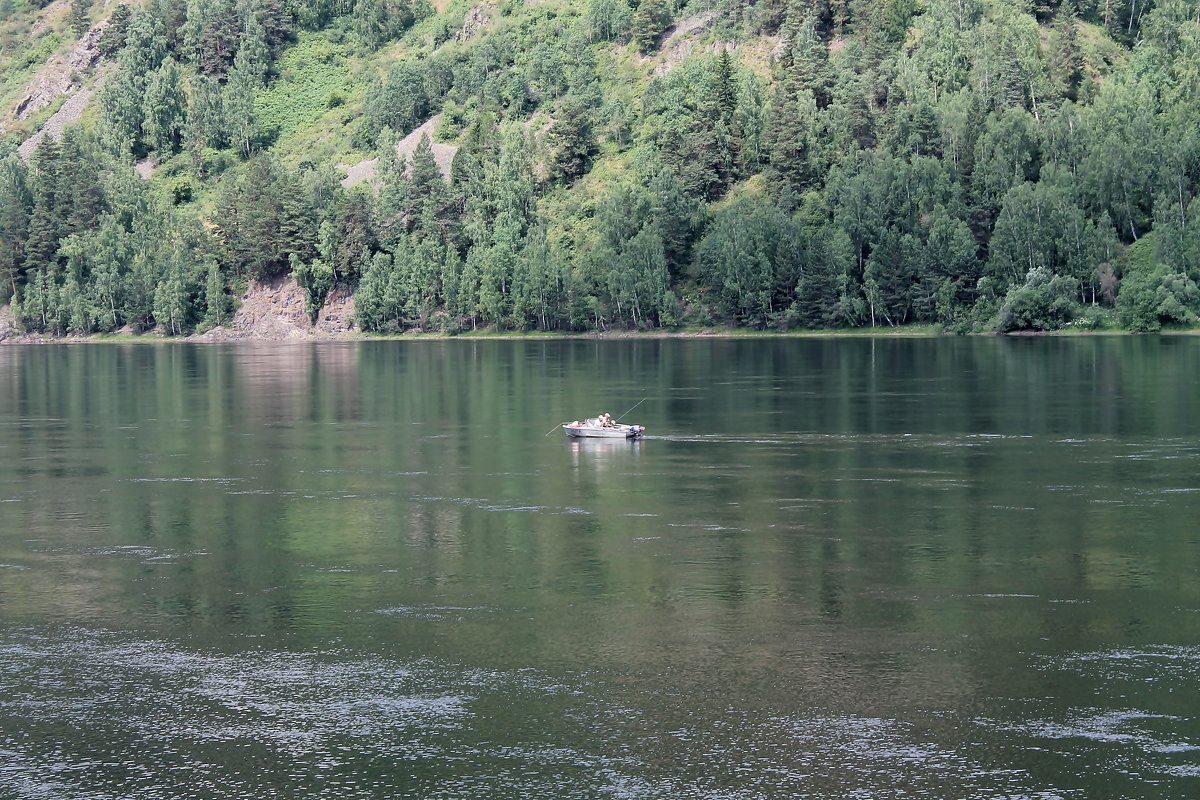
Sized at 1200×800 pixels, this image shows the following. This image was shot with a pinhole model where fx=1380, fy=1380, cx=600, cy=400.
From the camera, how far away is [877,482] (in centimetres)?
6147

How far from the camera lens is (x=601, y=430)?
259ft

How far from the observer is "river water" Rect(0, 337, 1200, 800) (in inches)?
1090

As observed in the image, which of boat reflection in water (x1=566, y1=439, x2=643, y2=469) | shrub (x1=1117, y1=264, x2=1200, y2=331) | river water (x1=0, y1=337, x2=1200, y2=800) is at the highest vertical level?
shrub (x1=1117, y1=264, x2=1200, y2=331)

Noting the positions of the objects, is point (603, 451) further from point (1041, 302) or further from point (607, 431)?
point (1041, 302)

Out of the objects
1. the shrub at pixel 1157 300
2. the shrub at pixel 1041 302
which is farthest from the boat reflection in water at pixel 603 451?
the shrub at pixel 1157 300

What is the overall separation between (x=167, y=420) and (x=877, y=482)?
54.9 metres

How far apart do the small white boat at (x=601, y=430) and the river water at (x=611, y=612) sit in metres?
1.15

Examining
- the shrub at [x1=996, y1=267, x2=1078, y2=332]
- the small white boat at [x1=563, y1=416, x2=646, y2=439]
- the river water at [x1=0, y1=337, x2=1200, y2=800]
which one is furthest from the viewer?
the shrub at [x1=996, y1=267, x2=1078, y2=332]

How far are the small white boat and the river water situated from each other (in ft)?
3.77

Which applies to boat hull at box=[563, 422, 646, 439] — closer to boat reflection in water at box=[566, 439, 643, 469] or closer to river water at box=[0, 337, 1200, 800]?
boat reflection in water at box=[566, 439, 643, 469]

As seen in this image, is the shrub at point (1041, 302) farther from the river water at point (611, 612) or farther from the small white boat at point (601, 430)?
the small white boat at point (601, 430)

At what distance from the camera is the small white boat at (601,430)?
259 ft

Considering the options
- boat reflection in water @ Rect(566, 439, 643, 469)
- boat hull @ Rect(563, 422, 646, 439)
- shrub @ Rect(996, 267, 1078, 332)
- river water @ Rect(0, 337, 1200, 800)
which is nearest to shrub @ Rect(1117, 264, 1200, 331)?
shrub @ Rect(996, 267, 1078, 332)

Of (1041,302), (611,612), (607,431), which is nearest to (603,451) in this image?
(607,431)
